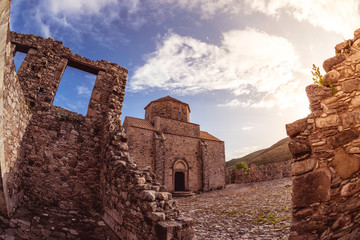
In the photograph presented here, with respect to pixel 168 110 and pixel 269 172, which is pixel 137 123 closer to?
pixel 168 110

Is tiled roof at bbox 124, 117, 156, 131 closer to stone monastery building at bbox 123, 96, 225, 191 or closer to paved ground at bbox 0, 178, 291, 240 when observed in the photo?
stone monastery building at bbox 123, 96, 225, 191

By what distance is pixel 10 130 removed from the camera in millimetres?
4801

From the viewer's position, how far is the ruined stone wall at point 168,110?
26812mm

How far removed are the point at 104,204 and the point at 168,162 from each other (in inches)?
634

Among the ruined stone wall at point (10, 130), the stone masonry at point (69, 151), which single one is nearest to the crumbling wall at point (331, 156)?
the stone masonry at point (69, 151)

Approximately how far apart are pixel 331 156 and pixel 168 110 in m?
24.0

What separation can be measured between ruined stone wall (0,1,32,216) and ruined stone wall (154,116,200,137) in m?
18.3

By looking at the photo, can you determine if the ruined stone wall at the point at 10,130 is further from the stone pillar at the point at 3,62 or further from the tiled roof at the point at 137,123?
the tiled roof at the point at 137,123

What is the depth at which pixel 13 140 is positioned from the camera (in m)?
5.03

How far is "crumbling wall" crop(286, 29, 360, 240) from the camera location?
9.97 ft

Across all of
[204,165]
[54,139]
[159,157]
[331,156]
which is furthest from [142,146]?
[331,156]

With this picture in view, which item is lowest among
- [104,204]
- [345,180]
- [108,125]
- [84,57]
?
[104,204]

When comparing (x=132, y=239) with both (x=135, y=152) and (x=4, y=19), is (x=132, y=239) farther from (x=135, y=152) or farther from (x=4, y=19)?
(x=135, y=152)

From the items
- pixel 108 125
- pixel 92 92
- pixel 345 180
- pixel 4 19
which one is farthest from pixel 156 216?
pixel 92 92
